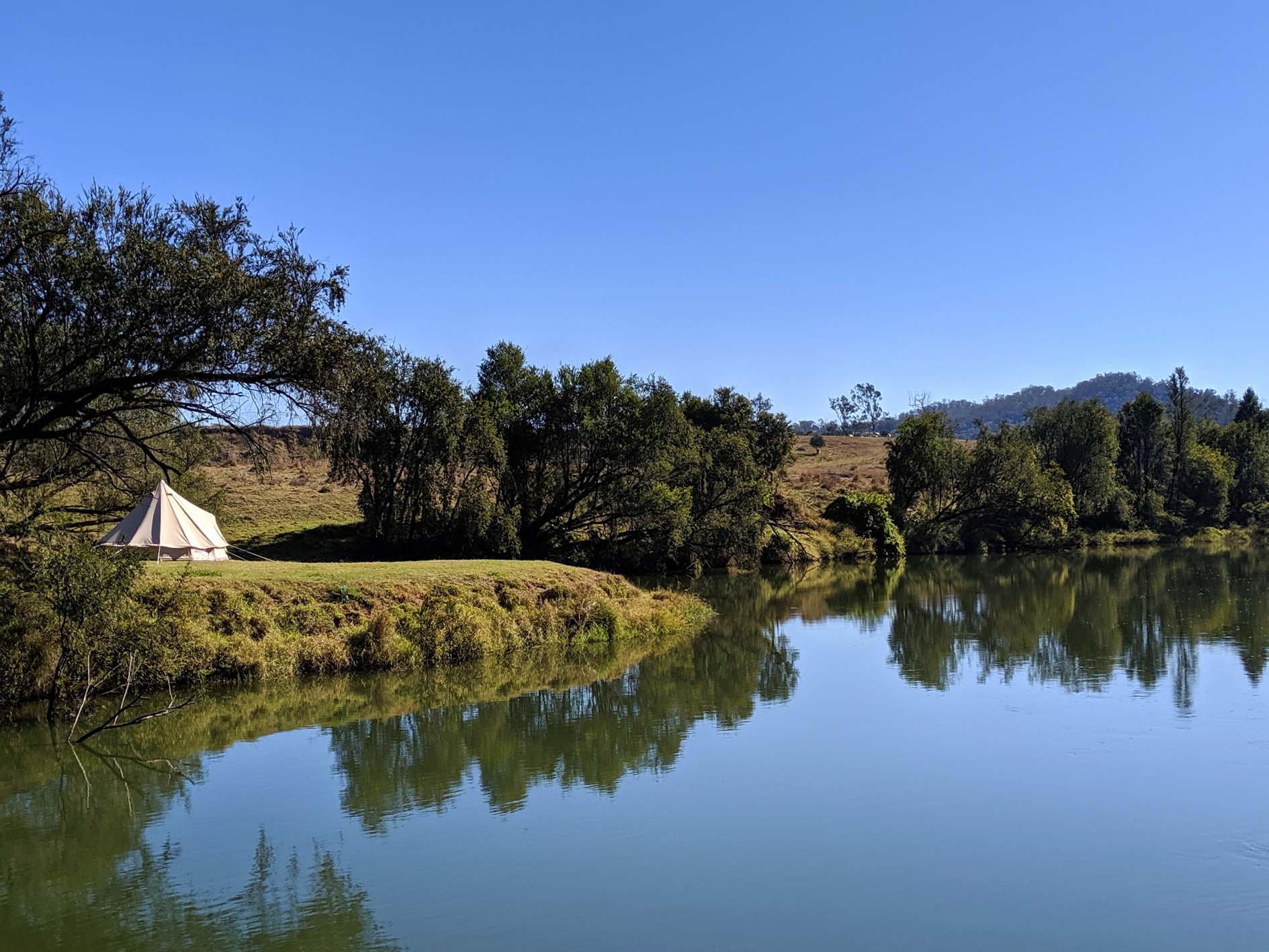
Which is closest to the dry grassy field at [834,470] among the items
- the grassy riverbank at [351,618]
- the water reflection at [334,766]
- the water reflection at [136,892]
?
the grassy riverbank at [351,618]

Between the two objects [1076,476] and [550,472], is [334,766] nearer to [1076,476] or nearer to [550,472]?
[550,472]

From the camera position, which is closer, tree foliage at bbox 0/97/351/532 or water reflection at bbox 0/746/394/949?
water reflection at bbox 0/746/394/949

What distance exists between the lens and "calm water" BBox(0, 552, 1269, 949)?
9.83m

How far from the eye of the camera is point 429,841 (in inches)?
486

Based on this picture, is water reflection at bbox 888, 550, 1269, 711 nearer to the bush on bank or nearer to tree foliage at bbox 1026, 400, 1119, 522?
the bush on bank

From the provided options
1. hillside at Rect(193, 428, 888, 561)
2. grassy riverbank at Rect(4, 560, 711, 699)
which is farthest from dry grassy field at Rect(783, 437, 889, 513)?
grassy riverbank at Rect(4, 560, 711, 699)

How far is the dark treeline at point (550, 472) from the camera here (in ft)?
134

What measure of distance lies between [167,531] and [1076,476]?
63.0m

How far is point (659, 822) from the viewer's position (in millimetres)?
13000

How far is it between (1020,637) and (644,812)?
18.4 metres

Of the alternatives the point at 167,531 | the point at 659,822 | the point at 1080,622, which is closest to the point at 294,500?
the point at 167,531

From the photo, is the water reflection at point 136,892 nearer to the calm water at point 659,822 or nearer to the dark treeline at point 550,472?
the calm water at point 659,822

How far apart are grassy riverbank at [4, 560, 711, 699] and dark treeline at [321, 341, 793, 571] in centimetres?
1103

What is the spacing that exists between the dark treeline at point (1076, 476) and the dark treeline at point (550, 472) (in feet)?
56.3
